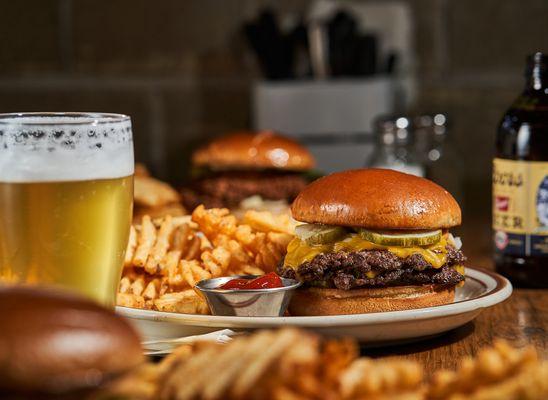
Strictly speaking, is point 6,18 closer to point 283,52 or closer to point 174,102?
point 174,102

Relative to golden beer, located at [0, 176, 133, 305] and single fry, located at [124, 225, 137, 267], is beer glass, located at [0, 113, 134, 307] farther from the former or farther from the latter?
single fry, located at [124, 225, 137, 267]

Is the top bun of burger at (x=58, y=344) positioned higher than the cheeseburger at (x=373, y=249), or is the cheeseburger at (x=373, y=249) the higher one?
the top bun of burger at (x=58, y=344)

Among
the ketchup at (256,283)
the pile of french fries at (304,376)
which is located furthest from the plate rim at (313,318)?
the pile of french fries at (304,376)

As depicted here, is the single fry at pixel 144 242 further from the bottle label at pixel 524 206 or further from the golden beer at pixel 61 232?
the bottle label at pixel 524 206

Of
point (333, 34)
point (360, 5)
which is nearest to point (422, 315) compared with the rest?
point (333, 34)

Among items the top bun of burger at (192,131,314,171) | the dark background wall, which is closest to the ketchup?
the top bun of burger at (192,131,314,171)

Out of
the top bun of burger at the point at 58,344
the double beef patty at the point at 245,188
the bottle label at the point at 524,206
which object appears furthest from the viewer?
the double beef patty at the point at 245,188

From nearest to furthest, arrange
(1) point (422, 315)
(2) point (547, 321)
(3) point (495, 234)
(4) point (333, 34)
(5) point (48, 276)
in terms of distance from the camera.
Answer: (5) point (48, 276) < (1) point (422, 315) < (2) point (547, 321) < (3) point (495, 234) < (4) point (333, 34)
